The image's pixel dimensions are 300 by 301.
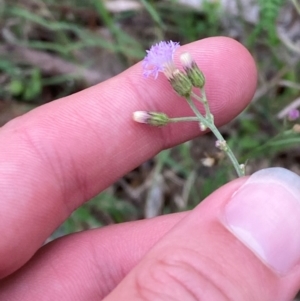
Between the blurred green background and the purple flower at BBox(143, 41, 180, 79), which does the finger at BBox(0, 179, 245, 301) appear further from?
the purple flower at BBox(143, 41, 180, 79)

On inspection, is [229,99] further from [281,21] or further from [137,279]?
[281,21]

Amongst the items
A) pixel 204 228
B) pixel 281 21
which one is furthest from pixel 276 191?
pixel 281 21

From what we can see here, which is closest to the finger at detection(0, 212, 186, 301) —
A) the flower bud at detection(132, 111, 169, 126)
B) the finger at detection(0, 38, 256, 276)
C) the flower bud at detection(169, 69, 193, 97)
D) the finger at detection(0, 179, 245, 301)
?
the finger at detection(0, 179, 245, 301)

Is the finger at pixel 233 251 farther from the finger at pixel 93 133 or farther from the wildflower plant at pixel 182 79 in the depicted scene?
the finger at pixel 93 133

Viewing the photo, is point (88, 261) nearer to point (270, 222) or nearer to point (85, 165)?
point (85, 165)

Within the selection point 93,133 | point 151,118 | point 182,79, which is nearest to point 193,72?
point 182,79

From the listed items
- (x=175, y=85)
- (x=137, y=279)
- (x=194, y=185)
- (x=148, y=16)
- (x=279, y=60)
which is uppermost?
(x=148, y=16)

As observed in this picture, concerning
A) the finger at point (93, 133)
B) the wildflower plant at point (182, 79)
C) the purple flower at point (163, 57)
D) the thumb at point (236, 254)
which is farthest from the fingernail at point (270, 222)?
the finger at point (93, 133)
